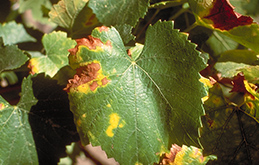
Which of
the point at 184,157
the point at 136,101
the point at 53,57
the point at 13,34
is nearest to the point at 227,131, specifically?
the point at 184,157

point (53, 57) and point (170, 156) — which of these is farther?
point (53, 57)

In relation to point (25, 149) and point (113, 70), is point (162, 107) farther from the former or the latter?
point (25, 149)

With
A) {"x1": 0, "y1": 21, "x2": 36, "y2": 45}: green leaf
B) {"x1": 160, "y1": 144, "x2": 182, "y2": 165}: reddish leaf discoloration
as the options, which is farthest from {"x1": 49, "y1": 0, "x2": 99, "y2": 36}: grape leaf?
{"x1": 160, "y1": 144, "x2": 182, "y2": 165}: reddish leaf discoloration

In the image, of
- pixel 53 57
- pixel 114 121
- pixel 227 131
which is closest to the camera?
pixel 114 121

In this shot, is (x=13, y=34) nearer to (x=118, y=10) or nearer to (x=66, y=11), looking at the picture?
(x=66, y=11)

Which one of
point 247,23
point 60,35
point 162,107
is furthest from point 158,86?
point 60,35

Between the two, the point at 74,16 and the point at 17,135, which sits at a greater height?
the point at 74,16

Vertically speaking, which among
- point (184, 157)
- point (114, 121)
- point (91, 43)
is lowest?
point (184, 157)

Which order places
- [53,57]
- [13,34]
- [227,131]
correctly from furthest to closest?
[13,34] → [53,57] → [227,131]
